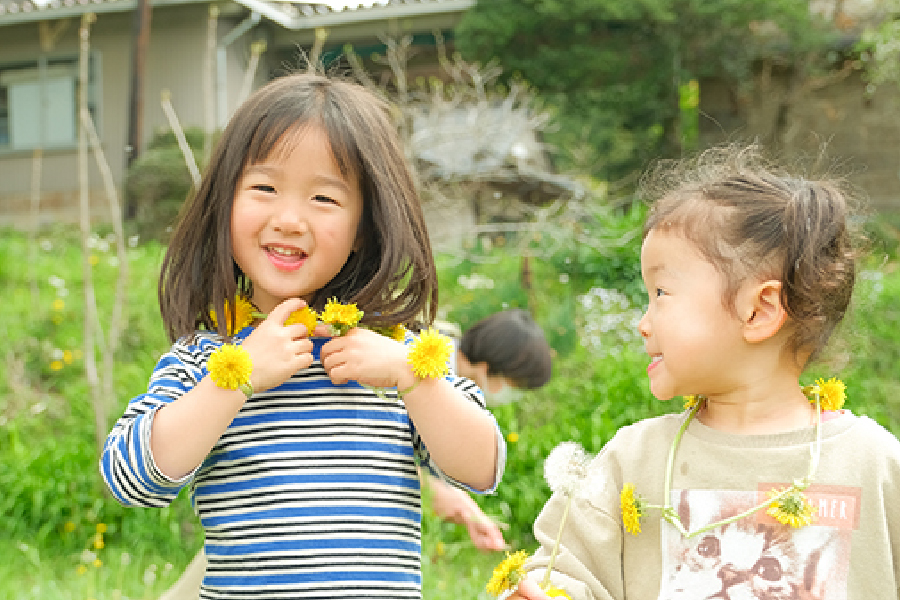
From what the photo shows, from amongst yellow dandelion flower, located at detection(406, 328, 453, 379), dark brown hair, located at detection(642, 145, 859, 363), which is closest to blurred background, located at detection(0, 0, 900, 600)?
dark brown hair, located at detection(642, 145, 859, 363)

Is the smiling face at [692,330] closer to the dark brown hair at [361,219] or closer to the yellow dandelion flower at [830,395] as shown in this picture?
the yellow dandelion flower at [830,395]

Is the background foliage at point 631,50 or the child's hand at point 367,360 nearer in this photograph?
the child's hand at point 367,360

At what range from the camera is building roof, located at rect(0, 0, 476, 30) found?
38.2ft

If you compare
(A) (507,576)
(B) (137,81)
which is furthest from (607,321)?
(B) (137,81)

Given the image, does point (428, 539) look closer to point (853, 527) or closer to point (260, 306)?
point (260, 306)

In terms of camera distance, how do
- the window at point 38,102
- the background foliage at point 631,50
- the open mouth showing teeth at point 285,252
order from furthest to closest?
1. the window at point 38,102
2. the background foliage at point 631,50
3. the open mouth showing teeth at point 285,252

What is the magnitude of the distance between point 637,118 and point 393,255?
34.7ft

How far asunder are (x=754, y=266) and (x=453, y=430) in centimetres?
49

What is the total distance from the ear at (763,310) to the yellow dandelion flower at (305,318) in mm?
627

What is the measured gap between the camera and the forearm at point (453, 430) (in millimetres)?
1341

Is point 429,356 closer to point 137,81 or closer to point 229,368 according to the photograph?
point 229,368

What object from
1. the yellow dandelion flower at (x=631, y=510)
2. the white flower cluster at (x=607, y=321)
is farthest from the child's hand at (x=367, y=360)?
the white flower cluster at (x=607, y=321)

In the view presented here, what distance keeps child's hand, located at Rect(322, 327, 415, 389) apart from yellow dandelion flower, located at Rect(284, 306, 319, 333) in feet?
0.14

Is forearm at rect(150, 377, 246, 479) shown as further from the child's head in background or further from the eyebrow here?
the child's head in background
